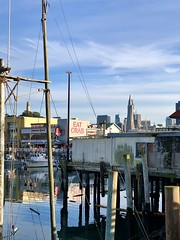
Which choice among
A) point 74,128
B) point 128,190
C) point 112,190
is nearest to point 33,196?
point 128,190

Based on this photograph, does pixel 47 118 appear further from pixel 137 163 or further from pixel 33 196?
pixel 33 196

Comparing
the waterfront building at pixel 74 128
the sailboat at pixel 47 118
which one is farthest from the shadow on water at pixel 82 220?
the waterfront building at pixel 74 128

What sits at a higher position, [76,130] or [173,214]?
[76,130]

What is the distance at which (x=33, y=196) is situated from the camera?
4612 centimetres

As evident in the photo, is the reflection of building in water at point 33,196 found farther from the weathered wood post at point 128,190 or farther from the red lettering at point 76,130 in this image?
the red lettering at point 76,130

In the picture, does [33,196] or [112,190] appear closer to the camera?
[112,190]

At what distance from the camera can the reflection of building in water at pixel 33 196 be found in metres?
43.6

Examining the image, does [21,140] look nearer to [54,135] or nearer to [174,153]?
[54,135]

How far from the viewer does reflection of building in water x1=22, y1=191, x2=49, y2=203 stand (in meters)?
43.6

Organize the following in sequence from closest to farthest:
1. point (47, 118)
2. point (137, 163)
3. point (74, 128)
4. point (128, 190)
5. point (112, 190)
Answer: point (47, 118)
point (112, 190)
point (128, 190)
point (137, 163)
point (74, 128)

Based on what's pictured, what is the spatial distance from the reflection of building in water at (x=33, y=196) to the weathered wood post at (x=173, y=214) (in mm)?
33817

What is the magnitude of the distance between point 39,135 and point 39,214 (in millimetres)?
70201

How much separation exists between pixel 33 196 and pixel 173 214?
37388mm

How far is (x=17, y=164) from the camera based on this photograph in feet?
295
